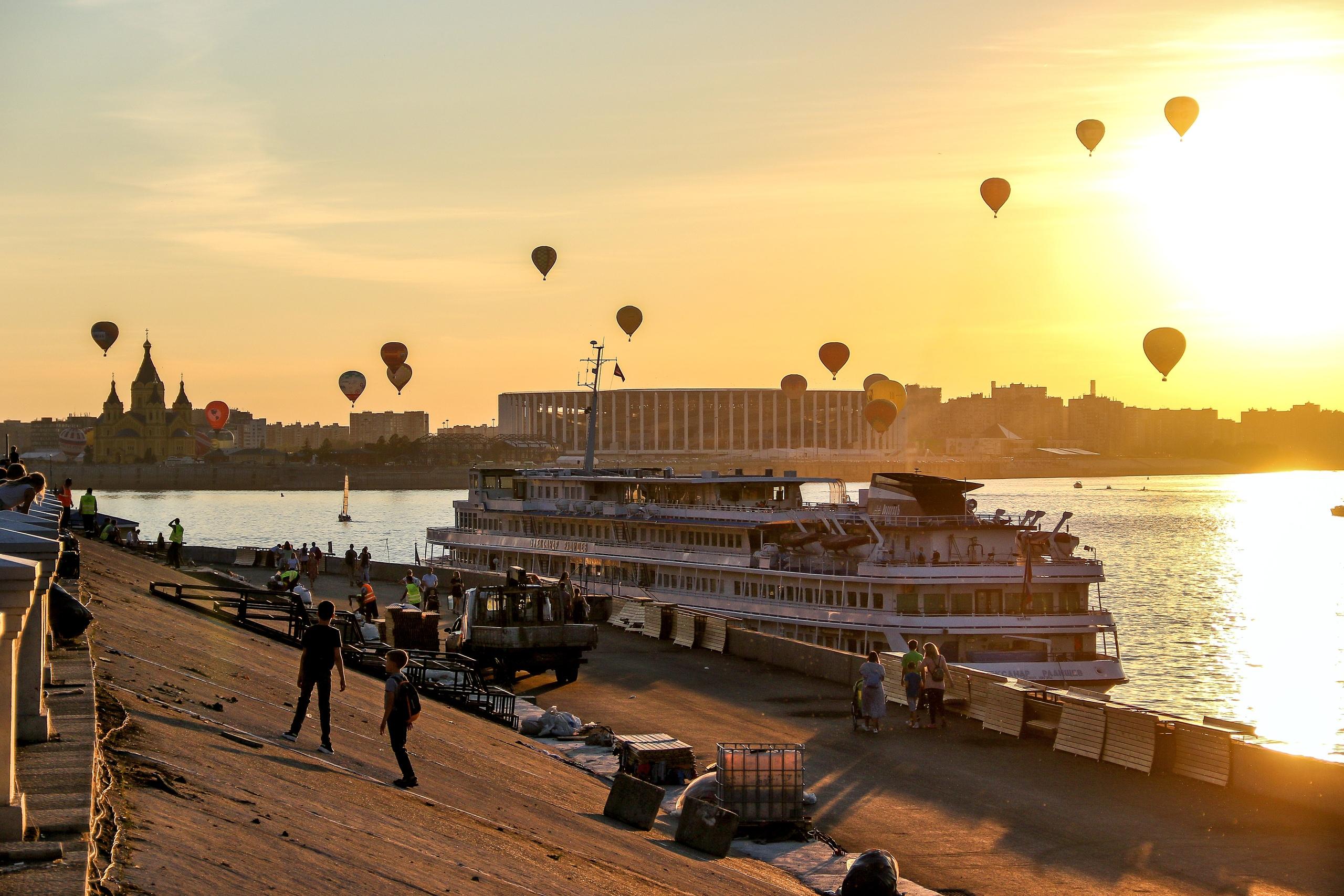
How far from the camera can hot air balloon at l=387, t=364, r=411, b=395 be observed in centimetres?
11581

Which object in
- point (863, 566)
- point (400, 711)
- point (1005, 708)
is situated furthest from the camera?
point (863, 566)

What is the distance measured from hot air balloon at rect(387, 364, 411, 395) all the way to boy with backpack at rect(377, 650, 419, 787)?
102 metres

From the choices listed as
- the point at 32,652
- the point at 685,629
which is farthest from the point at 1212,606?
the point at 32,652

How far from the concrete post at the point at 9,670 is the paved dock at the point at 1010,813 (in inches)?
426

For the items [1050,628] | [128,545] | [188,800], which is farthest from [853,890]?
[128,545]

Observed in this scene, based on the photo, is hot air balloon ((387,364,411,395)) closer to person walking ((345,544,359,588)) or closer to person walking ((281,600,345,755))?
person walking ((345,544,359,588))

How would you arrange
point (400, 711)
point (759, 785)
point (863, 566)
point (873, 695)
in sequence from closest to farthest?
point (400, 711) < point (759, 785) < point (873, 695) < point (863, 566)

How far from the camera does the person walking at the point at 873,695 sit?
25.4 m

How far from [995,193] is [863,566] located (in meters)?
38.8

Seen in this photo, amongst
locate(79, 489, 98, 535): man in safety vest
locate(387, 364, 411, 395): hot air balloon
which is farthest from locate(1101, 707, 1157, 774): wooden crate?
locate(387, 364, 411, 395): hot air balloon

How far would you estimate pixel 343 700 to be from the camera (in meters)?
20.5

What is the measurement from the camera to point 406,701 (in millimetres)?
15078

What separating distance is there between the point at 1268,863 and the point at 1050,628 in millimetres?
27029

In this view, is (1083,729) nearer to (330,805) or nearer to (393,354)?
(330,805)
